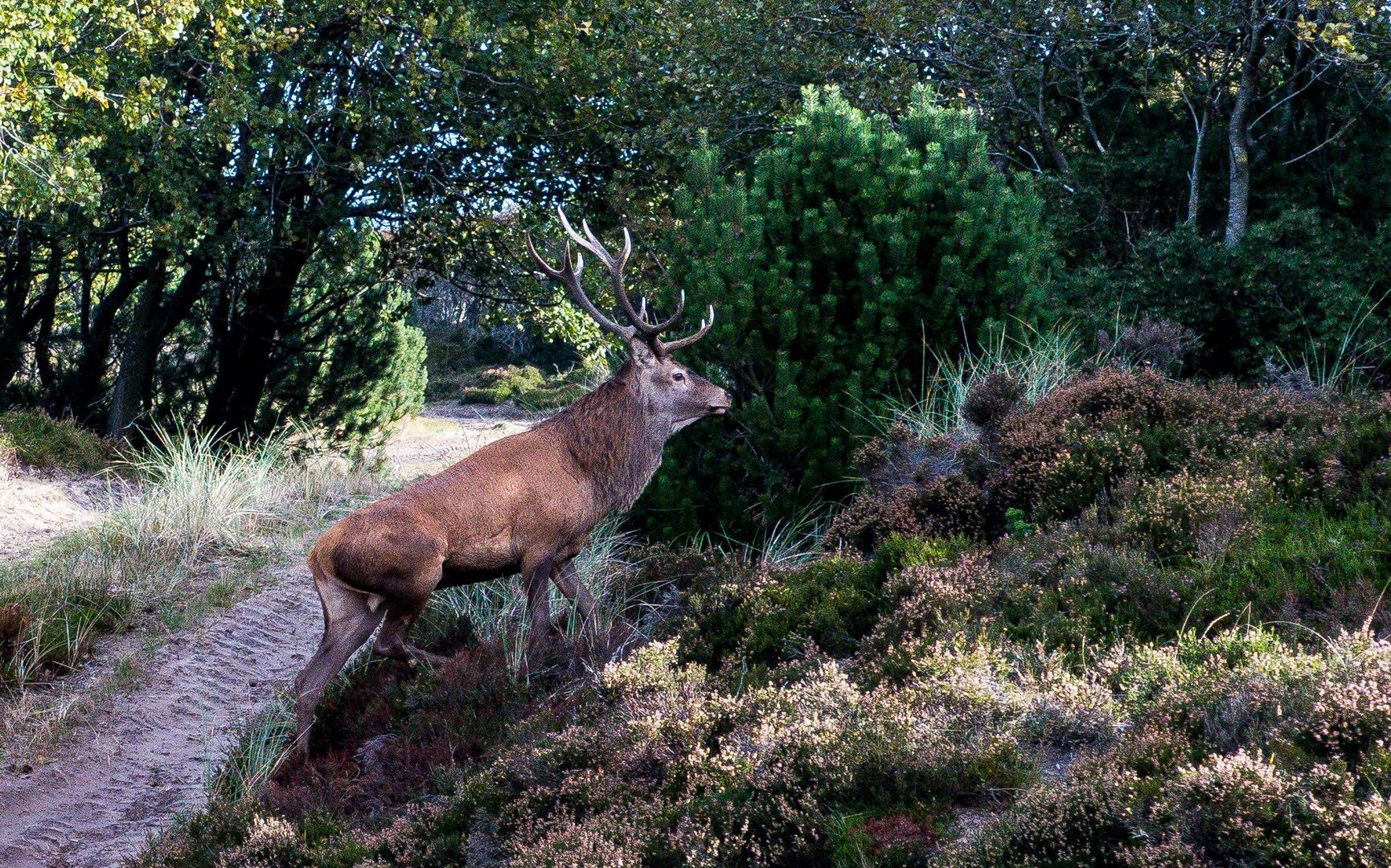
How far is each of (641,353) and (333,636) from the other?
2465mm

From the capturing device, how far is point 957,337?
8.66 metres

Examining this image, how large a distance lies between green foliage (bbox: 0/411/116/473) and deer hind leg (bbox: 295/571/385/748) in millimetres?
7648

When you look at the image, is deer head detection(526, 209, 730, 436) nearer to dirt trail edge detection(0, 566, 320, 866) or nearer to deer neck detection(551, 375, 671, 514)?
deer neck detection(551, 375, 671, 514)

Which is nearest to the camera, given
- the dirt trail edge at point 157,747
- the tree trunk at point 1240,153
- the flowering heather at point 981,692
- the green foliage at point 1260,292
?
the flowering heather at point 981,692

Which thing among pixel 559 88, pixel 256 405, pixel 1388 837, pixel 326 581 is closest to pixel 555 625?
pixel 326 581

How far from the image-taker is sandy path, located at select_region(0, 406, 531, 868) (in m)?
6.15

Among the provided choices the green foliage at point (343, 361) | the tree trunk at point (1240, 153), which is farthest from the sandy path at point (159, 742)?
the tree trunk at point (1240, 153)

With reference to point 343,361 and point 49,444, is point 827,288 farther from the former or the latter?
point 343,361

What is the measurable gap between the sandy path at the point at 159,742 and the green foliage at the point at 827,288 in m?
2.83

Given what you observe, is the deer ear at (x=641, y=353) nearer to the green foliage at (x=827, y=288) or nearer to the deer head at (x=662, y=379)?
the deer head at (x=662, y=379)

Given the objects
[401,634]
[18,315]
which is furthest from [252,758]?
[18,315]

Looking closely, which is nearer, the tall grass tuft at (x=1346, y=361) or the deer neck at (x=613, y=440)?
the deer neck at (x=613, y=440)

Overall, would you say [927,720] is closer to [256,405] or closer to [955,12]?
[955,12]

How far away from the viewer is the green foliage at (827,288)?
824cm
